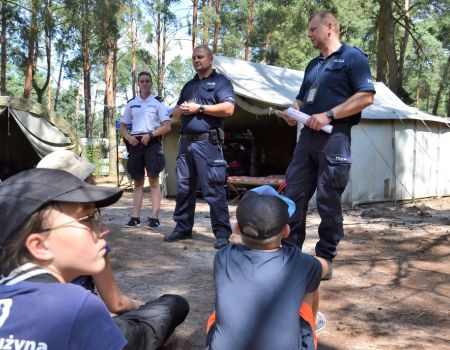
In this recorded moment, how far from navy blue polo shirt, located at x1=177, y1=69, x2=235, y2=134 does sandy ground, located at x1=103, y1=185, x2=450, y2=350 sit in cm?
113

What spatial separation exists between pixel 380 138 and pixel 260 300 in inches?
323

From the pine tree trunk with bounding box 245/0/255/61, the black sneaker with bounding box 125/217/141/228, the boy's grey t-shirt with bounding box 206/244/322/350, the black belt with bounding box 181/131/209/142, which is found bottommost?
the black sneaker with bounding box 125/217/141/228

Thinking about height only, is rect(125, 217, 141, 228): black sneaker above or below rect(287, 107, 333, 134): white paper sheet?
below

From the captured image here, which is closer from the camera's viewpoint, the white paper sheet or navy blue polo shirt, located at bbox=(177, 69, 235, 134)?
the white paper sheet

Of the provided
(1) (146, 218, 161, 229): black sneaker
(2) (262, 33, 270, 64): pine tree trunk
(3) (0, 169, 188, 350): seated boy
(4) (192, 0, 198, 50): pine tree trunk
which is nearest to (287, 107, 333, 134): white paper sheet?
(3) (0, 169, 188, 350): seated boy

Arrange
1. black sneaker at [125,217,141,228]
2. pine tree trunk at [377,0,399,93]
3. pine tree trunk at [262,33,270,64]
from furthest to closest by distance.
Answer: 1. pine tree trunk at [262,33,270,64]
2. pine tree trunk at [377,0,399,93]
3. black sneaker at [125,217,141,228]

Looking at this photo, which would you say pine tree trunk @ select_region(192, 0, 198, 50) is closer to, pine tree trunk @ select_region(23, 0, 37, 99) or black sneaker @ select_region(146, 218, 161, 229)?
pine tree trunk @ select_region(23, 0, 37, 99)

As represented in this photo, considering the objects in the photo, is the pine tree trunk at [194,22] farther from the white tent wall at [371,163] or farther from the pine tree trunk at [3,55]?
the white tent wall at [371,163]

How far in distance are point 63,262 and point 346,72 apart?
2.41 metres

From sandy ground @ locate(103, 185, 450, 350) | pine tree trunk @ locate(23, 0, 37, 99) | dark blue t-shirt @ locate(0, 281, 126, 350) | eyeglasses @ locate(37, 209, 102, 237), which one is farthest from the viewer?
pine tree trunk @ locate(23, 0, 37, 99)

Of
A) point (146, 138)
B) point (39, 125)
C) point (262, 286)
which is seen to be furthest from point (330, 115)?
point (39, 125)

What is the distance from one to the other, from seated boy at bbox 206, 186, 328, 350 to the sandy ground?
28.3 inches

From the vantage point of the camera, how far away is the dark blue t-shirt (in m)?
1.08

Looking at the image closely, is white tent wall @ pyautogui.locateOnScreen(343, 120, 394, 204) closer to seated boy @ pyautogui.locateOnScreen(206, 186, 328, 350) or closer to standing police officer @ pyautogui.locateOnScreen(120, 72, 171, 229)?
standing police officer @ pyautogui.locateOnScreen(120, 72, 171, 229)
